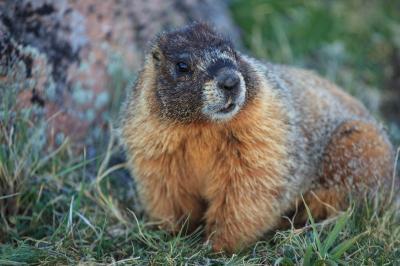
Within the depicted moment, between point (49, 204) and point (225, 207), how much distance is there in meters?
1.41

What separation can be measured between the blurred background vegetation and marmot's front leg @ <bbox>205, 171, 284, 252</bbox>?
298cm

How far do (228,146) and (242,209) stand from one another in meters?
0.51

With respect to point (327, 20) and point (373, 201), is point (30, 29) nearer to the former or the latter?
point (373, 201)

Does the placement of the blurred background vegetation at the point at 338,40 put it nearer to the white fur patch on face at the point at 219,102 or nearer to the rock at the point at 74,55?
the rock at the point at 74,55

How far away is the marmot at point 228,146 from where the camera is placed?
4.08 metres

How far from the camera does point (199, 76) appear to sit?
13.1 ft

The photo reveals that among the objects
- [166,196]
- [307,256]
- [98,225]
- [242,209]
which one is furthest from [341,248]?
[98,225]

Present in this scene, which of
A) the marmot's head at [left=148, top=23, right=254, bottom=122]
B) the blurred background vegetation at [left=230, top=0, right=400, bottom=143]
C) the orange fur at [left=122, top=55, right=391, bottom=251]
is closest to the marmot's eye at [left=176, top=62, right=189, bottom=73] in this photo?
the marmot's head at [left=148, top=23, right=254, bottom=122]

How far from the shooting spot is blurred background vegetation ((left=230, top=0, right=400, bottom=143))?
7.26 metres

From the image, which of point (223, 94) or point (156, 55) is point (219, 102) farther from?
point (156, 55)

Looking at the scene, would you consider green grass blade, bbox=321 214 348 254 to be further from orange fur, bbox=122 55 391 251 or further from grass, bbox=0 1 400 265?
orange fur, bbox=122 55 391 251

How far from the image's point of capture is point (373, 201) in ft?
15.8

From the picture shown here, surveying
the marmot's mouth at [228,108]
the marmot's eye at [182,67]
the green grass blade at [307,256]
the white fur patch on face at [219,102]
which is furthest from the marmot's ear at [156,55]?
the green grass blade at [307,256]

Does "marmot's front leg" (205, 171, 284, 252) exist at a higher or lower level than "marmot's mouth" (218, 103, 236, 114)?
lower
